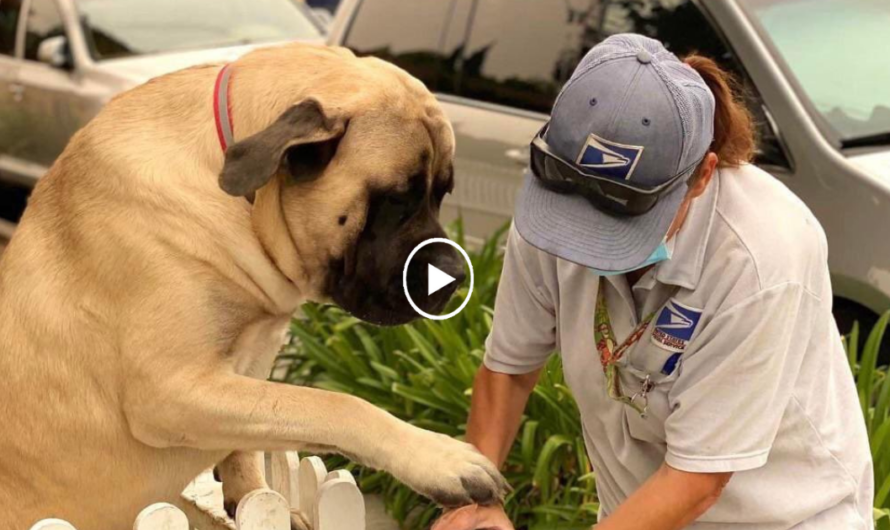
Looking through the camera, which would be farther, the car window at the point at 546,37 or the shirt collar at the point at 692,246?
the car window at the point at 546,37

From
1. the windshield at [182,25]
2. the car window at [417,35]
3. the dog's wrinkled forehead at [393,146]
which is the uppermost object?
the dog's wrinkled forehead at [393,146]

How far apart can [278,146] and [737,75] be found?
2661 mm

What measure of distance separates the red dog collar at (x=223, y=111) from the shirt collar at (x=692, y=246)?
1004mm

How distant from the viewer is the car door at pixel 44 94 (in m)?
8.23

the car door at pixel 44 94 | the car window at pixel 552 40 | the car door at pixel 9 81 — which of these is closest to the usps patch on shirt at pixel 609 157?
the car window at pixel 552 40

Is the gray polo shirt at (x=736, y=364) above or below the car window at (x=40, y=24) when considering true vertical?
above

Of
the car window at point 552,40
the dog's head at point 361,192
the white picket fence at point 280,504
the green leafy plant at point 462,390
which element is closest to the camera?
the white picket fence at point 280,504

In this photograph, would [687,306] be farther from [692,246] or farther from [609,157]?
[609,157]

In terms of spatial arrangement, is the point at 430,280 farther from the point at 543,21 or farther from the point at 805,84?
the point at 543,21

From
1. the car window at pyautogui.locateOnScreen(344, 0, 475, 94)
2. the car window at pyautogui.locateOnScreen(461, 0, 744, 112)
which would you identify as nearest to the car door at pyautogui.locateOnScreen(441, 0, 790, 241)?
the car window at pyautogui.locateOnScreen(461, 0, 744, 112)

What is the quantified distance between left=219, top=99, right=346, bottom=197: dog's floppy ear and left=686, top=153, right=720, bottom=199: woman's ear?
791 mm

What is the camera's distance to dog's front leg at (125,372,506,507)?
2.62m

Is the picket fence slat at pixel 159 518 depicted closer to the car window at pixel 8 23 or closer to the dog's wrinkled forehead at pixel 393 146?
the dog's wrinkled forehead at pixel 393 146

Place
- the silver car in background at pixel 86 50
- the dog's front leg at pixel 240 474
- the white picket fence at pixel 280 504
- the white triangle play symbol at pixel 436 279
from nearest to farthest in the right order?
the white picket fence at pixel 280 504, the white triangle play symbol at pixel 436 279, the dog's front leg at pixel 240 474, the silver car in background at pixel 86 50
